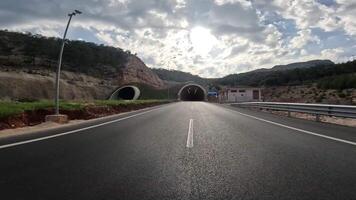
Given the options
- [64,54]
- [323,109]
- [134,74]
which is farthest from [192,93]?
[323,109]

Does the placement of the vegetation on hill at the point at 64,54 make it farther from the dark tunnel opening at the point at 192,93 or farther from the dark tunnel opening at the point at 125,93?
the dark tunnel opening at the point at 192,93

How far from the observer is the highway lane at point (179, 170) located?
4.92 meters

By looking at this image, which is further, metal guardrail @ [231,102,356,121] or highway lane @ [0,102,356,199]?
metal guardrail @ [231,102,356,121]

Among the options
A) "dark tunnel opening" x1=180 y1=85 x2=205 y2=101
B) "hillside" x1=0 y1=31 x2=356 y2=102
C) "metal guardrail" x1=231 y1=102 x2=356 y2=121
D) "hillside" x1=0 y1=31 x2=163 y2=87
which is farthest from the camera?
"dark tunnel opening" x1=180 y1=85 x2=205 y2=101

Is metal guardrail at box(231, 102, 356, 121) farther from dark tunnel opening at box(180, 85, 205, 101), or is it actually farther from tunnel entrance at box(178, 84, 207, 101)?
dark tunnel opening at box(180, 85, 205, 101)

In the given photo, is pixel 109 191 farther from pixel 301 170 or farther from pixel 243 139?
pixel 243 139

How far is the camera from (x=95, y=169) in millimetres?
6430

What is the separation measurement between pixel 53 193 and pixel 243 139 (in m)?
7.02

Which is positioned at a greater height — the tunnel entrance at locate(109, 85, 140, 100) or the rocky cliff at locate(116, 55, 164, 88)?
the rocky cliff at locate(116, 55, 164, 88)

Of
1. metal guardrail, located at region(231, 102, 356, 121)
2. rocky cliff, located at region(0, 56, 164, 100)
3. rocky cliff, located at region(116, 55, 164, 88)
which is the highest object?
rocky cliff, located at region(116, 55, 164, 88)

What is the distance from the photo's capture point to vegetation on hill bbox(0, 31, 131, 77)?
96206 millimetres

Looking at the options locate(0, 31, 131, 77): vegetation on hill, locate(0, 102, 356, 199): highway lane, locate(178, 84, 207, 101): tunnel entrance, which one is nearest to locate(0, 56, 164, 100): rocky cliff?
locate(0, 31, 131, 77): vegetation on hill

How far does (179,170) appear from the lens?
6.41 meters

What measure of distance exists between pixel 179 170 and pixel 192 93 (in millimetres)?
145534
